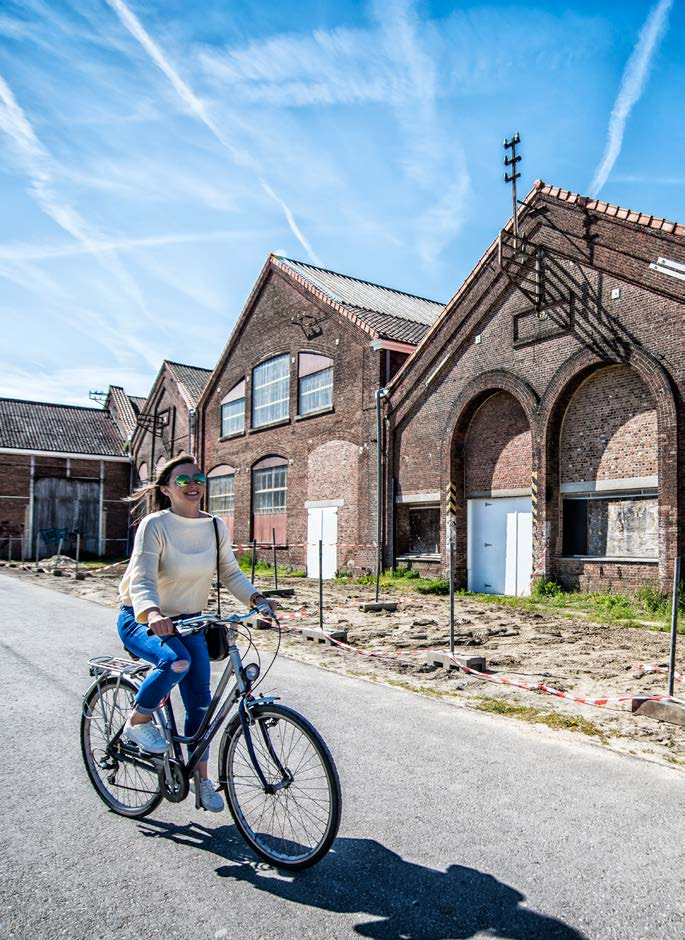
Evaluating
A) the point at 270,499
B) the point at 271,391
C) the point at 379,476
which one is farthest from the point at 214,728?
the point at 271,391

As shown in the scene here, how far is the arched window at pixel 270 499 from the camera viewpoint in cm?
2564

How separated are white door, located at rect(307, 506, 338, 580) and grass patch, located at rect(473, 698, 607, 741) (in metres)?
15.1

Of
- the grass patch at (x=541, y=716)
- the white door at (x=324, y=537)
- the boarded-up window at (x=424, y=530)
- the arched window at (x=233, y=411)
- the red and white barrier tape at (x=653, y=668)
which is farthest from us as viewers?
the arched window at (x=233, y=411)

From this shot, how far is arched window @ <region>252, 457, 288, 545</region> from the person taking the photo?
2564 centimetres

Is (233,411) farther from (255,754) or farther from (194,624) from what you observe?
(255,754)

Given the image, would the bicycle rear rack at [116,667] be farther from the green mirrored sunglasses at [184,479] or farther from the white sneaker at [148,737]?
the green mirrored sunglasses at [184,479]

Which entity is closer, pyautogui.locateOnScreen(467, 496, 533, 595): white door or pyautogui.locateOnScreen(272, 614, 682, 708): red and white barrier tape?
pyautogui.locateOnScreen(272, 614, 682, 708): red and white barrier tape

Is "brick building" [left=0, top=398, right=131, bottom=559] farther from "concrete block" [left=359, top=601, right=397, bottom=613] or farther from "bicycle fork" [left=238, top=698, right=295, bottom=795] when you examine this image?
"bicycle fork" [left=238, top=698, right=295, bottom=795]

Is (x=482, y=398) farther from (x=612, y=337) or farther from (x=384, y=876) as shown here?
(x=384, y=876)

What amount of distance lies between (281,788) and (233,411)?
26974 mm

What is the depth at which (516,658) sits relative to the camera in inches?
361

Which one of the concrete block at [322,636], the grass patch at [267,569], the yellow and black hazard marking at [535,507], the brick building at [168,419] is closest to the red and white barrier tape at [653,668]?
the concrete block at [322,636]

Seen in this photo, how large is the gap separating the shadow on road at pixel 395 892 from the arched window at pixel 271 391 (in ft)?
74.1

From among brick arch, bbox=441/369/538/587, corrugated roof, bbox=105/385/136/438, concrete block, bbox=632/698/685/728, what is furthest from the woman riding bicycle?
corrugated roof, bbox=105/385/136/438
